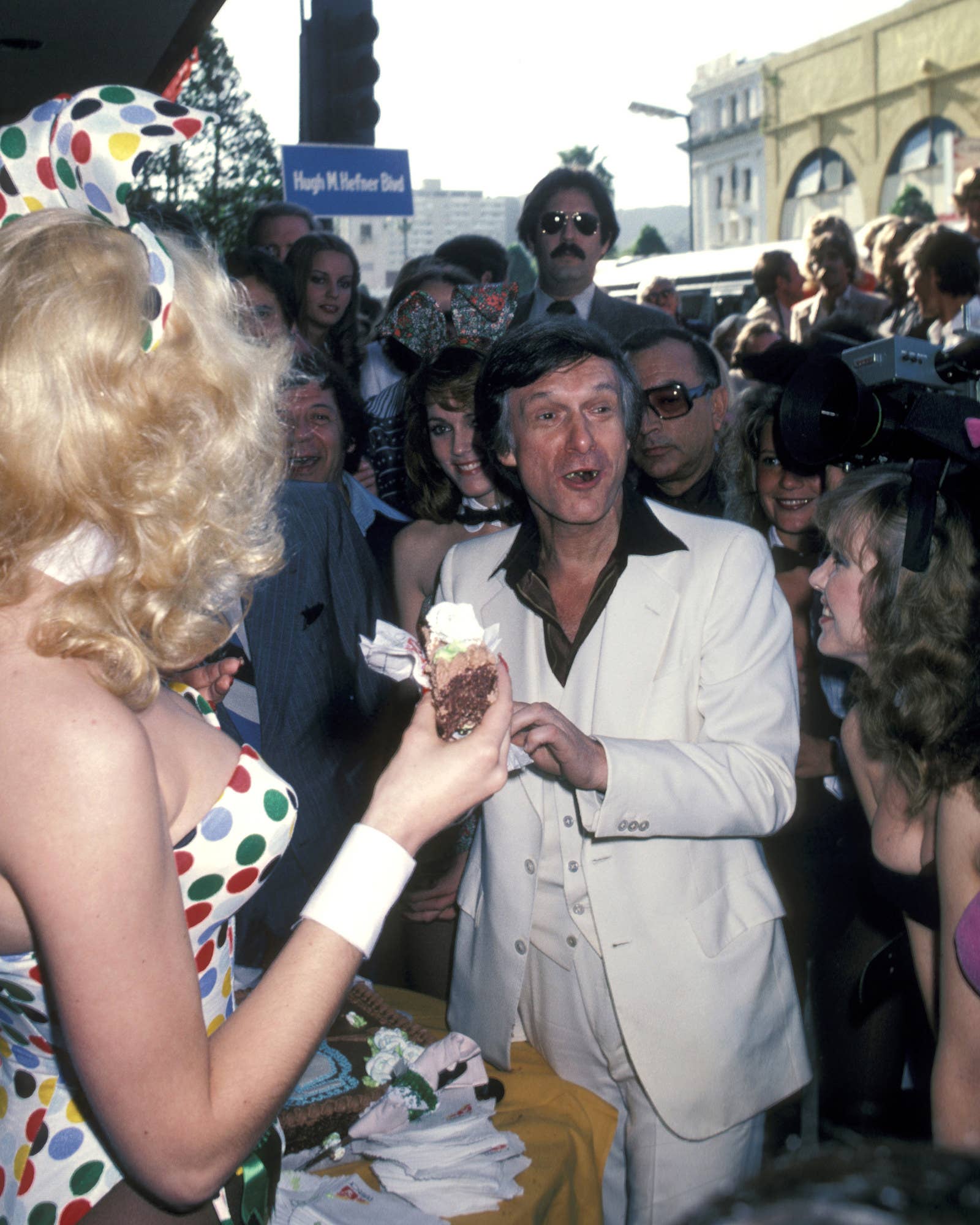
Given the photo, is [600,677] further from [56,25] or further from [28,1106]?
[56,25]

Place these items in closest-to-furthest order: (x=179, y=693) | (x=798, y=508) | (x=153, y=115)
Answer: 1. (x=153, y=115)
2. (x=179, y=693)
3. (x=798, y=508)

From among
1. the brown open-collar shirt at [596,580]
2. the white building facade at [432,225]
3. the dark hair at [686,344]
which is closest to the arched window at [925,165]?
the dark hair at [686,344]

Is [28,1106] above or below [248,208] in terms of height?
below

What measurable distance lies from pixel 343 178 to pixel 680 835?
19.0ft

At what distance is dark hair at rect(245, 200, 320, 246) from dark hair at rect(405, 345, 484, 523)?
313 centimetres

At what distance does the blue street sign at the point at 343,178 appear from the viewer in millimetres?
6539

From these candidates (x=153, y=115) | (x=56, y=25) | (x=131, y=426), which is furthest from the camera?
(x=56, y=25)

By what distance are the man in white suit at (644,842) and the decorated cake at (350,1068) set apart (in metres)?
0.19

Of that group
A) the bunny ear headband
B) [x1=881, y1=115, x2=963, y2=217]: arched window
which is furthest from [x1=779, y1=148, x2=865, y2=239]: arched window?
the bunny ear headband

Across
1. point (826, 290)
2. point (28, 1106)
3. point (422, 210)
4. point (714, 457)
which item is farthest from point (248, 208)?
point (422, 210)

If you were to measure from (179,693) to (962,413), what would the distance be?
162 cm

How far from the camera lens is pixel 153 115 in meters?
1.25

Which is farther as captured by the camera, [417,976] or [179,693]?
[417,976]

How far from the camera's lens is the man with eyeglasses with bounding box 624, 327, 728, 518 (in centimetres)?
355
